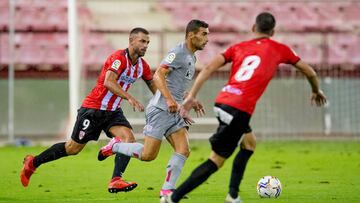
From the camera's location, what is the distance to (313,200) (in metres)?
10.1

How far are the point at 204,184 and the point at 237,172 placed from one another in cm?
319

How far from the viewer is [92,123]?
11469mm

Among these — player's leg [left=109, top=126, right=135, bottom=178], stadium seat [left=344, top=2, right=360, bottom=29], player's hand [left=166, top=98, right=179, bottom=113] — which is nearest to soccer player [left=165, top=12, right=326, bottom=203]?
player's hand [left=166, top=98, right=179, bottom=113]

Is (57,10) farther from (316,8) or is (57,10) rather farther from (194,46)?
(194,46)

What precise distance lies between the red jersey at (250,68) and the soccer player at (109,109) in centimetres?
264

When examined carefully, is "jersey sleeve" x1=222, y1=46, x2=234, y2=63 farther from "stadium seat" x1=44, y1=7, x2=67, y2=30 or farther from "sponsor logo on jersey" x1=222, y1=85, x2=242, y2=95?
"stadium seat" x1=44, y1=7, x2=67, y2=30

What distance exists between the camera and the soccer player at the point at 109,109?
36.5ft

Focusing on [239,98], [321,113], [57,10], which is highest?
[239,98]

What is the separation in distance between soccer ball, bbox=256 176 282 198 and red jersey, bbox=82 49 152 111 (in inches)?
85.2

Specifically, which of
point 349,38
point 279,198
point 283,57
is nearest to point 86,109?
point 279,198

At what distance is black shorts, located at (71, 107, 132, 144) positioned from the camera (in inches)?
450

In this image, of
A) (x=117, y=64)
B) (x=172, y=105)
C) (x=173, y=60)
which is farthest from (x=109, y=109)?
(x=172, y=105)

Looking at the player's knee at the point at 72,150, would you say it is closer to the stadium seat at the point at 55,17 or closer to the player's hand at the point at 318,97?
the player's hand at the point at 318,97

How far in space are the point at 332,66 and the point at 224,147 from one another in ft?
50.5
